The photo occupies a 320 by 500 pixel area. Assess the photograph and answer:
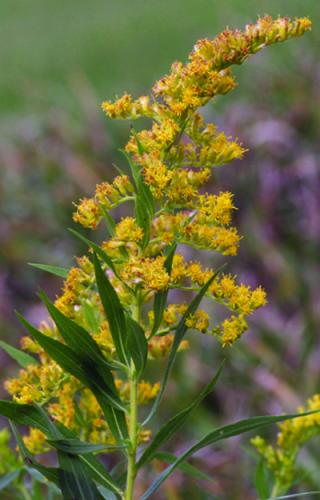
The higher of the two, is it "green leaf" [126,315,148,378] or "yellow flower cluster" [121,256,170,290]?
"yellow flower cluster" [121,256,170,290]

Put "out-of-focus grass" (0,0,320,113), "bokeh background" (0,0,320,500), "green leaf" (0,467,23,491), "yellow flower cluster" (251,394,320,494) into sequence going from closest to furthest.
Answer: "green leaf" (0,467,23,491) < "yellow flower cluster" (251,394,320,494) < "bokeh background" (0,0,320,500) < "out-of-focus grass" (0,0,320,113)

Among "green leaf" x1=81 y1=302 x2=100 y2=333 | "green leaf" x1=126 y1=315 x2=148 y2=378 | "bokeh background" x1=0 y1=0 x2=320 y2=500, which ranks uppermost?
"bokeh background" x1=0 y1=0 x2=320 y2=500

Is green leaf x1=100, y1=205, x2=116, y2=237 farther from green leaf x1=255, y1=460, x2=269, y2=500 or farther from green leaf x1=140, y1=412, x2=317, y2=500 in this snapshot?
green leaf x1=255, y1=460, x2=269, y2=500

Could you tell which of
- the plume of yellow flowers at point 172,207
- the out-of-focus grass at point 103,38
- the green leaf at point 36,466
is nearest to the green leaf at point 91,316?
the plume of yellow flowers at point 172,207

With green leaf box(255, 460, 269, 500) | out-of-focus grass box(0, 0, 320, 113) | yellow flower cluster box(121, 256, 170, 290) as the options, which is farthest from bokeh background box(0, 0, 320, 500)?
out-of-focus grass box(0, 0, 320, 113)

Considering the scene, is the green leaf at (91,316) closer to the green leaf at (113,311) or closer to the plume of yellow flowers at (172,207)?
the plume of yellow flowers at (172,207)

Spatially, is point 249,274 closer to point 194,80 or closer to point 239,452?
point 239,452

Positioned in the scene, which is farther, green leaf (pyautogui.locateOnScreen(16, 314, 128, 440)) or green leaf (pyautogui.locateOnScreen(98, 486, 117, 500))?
green leaf (pyautogui.locateOnScreen(98, 486, 117, 500))
